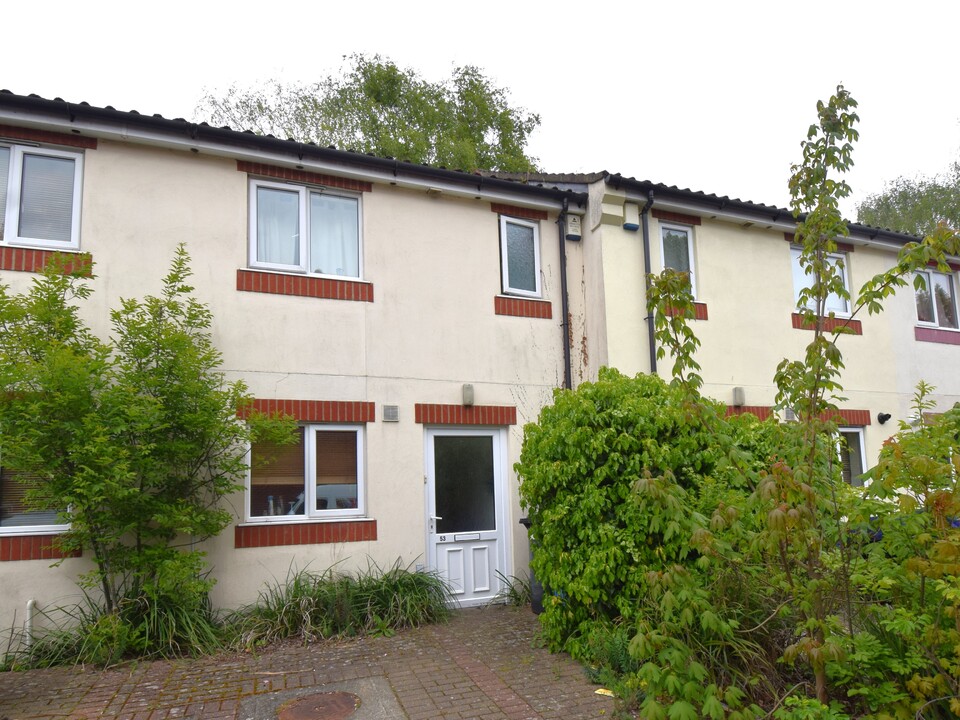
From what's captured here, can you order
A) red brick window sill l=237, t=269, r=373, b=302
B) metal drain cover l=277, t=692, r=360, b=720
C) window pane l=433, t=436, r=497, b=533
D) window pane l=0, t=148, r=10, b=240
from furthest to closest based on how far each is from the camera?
window pane l=433, t=436, r=497, b=533, red brick window sill l=237, t=269, r=373, b=302, window pane l=0, t=148, r=10, b=240, metal drain cover l=277, t=692, r=360, b=720

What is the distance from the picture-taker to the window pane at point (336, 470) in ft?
28.0

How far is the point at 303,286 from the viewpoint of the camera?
8719 mm

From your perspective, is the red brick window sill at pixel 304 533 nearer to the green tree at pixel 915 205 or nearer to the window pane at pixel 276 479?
the window pane at pixel 276 479

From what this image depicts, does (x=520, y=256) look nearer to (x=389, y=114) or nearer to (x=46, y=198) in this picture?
(x=46, y=198)

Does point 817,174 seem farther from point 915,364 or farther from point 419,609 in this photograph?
point 915,364

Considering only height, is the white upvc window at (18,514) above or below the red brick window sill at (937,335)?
below

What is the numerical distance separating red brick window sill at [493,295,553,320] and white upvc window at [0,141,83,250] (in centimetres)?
496

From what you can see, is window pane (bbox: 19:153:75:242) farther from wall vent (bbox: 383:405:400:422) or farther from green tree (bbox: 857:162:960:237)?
green tree (bbox: 857:162:960:237)

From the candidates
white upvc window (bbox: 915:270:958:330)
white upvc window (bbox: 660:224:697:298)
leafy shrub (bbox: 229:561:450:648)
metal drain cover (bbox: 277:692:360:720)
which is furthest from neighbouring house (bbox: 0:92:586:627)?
white upvc window (bbox: 915:270:958:330)

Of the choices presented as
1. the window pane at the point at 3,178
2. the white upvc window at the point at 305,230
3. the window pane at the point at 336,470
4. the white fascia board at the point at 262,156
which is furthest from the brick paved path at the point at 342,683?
the white fascia board at the point at 262,156

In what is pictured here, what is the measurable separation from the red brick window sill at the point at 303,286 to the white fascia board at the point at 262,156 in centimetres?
135

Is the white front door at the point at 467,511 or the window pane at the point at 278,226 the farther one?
the white front door at the point at 467,511

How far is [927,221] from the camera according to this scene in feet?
80.9

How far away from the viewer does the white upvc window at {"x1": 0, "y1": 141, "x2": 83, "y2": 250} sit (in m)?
7.67
